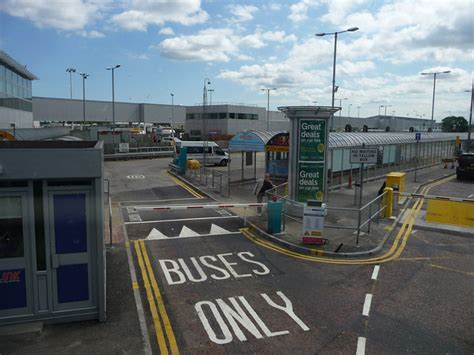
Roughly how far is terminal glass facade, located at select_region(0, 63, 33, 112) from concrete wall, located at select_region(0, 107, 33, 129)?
52 cm

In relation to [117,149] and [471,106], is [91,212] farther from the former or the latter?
[471,106]

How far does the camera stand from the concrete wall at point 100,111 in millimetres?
92500

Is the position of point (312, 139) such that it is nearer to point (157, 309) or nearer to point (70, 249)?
point (157, 309)

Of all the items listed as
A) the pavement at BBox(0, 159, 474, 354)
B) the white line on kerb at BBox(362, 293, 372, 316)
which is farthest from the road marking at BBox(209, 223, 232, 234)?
the white line on kerb at BBox(362, 293, 372, 316)

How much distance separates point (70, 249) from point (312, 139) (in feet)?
32.7

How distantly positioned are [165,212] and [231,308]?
8984 millimetres

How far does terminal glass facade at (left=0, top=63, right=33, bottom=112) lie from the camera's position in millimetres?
36688

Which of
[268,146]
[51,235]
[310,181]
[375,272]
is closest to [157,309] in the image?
[51,235]

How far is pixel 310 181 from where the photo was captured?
14930 mm

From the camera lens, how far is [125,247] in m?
11.3

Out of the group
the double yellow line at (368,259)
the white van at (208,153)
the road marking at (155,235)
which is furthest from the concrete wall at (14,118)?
the double yellow line at (368,259)

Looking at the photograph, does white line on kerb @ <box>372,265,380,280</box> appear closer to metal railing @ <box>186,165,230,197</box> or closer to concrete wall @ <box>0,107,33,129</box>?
metal railing @ <box>186,165,230,197</box>

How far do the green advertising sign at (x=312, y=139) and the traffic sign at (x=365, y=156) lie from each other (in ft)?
7.39

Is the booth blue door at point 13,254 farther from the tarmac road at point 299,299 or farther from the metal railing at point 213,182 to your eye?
the metal railing at point 213,182
